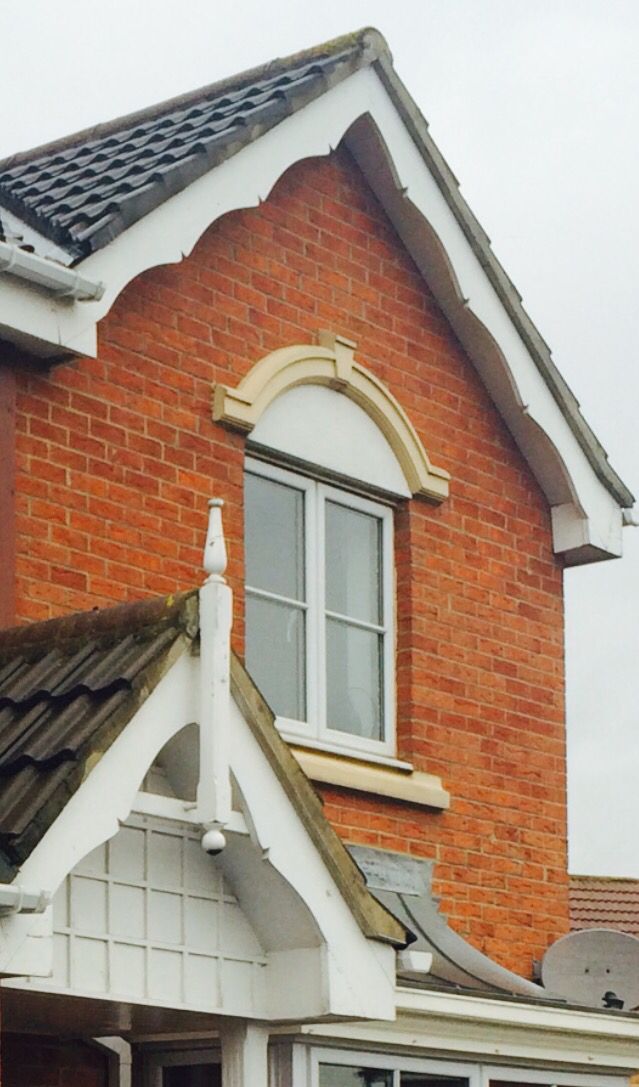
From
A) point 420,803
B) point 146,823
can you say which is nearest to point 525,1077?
point 420,803

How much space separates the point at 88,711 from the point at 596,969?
4.53 metres

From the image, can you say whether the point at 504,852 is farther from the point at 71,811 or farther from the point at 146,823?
the point at 71,811

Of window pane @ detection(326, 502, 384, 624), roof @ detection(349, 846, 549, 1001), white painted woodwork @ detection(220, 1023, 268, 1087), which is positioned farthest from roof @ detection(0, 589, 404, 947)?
window pane @ detection(326, 502, 384, 624)

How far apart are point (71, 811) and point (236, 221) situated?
187 inches

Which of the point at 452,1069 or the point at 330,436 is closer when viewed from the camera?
the point at 452,1069

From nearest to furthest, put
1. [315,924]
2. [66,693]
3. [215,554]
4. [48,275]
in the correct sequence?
[66,693]
[215,554]
[315,924]
[48,275]

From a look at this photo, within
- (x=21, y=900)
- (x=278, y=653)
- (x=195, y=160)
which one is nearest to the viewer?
(x=21, y=900)

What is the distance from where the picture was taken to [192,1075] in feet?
31.1

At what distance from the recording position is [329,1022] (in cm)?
873

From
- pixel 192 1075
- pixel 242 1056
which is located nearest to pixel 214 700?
pixel 242 1056

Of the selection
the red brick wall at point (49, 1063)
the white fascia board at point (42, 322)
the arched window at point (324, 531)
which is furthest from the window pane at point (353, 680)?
the red brick wall at point (49, 1063)

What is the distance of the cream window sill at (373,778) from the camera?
36.1ft

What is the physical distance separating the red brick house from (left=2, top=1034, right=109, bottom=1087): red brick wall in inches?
0.7

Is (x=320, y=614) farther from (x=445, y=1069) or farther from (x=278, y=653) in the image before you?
(x=445, y=1069)
